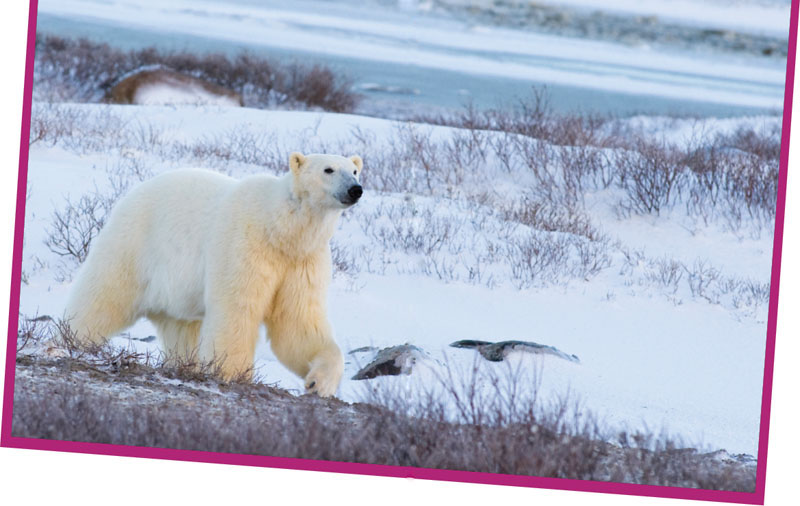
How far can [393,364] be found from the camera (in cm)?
442

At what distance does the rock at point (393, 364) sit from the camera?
14.5 ft

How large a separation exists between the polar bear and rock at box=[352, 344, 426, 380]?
1.72 ft

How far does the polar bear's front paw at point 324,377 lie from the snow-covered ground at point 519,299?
4.4 inches

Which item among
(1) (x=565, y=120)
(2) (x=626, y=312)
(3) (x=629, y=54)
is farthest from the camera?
(3) (x=629, y=54)

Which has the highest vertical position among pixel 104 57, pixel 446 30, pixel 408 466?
pixel 446 30

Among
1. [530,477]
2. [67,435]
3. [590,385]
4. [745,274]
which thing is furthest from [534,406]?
[745,274]

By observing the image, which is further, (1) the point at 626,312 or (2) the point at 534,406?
(1) the point at 626,312

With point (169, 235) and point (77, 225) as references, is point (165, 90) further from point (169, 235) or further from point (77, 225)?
point (169, 235)

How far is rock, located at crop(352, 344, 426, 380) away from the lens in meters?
4.41

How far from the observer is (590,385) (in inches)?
181

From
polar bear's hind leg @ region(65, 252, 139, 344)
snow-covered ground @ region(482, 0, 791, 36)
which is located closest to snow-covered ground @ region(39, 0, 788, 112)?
snow-covered ground @ region(482, 0, 791, 36)

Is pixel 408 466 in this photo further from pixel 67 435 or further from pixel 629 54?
pixel 629 54

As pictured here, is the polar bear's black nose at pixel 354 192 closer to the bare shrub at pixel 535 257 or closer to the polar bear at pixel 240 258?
the polar bear at pixel 240 258

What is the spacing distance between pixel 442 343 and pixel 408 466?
2017 mm
